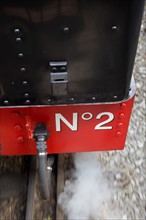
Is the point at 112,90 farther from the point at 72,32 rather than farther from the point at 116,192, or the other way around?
the point at 116,192

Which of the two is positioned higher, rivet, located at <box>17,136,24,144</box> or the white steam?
rivet, located at <box>17,136,24,144</box>

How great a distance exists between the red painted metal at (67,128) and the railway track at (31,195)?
419 millimetres

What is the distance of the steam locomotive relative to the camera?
4.07 ft

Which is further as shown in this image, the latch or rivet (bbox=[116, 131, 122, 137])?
rivet (bbox=[116, 131, 122, 137])

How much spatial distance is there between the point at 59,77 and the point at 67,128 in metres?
0.45

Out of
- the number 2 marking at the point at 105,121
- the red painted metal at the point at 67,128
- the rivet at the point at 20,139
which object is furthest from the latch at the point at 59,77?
the rivet at the point at 20,139

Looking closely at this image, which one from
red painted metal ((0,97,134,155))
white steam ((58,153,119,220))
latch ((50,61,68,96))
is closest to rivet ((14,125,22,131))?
red painted metal ((0,97,134,155))

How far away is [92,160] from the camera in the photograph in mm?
2627

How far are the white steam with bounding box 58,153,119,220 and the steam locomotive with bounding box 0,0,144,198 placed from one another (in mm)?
525

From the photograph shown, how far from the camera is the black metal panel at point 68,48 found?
122 cm

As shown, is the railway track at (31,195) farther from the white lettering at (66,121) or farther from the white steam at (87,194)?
the white lettering at (66,121)

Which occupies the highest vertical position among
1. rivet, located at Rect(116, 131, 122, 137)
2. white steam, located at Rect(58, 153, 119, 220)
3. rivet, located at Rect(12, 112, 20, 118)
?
rivet, located at Rect(12, 112, 20, 118)

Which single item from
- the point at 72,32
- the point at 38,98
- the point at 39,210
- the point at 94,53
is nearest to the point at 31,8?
the point at 72,32

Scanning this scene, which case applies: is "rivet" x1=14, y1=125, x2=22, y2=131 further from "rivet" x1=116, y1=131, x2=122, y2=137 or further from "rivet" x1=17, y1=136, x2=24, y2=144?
"rivet" x1=116, y1=131, x2=122, y2=137
